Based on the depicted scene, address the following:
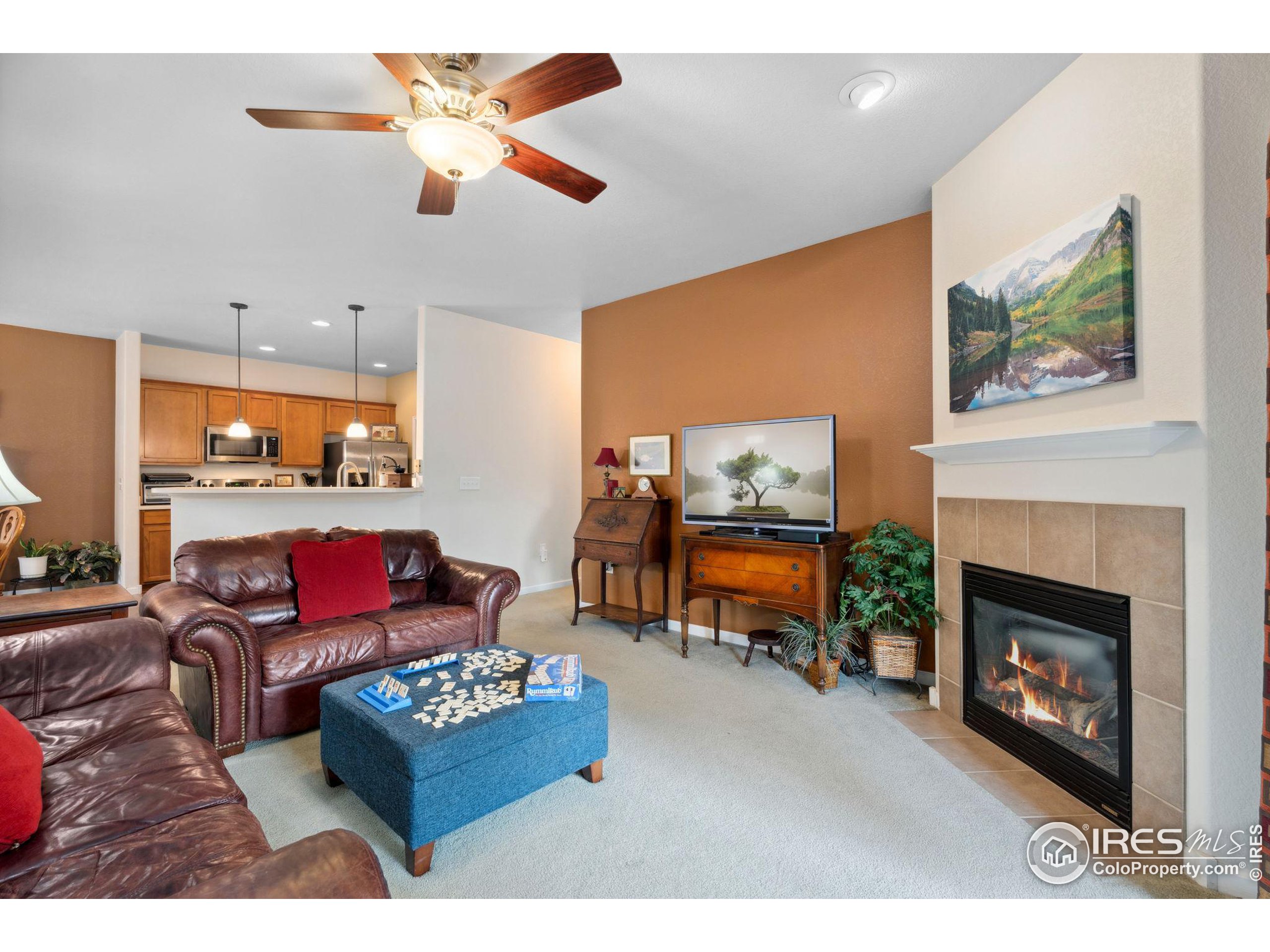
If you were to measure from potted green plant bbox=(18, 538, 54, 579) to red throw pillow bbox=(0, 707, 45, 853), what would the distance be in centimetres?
520

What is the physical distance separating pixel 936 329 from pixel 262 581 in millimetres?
3655

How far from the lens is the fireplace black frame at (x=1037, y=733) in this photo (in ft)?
5.81

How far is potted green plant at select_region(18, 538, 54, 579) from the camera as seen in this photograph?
476 centimetres

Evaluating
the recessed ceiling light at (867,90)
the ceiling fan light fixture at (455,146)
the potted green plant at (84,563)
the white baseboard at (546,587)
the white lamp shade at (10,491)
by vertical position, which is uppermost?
the recessed ceiling light at (867,90)

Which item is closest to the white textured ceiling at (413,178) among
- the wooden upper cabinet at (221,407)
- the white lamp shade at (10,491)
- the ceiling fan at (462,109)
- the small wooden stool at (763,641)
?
the ceiling fan at (462,109)

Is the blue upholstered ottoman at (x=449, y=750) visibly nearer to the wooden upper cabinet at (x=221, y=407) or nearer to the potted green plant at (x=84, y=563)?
the potted green plant at (x=84, y=563)

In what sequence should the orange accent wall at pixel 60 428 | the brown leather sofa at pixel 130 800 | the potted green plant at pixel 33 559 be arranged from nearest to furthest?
the brown leather sofa at pixel 130 800, the potted green plant at pixel 33 559, the orange accent wall at pixel 60 428

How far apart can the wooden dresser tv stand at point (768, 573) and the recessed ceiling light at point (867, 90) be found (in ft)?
6.67

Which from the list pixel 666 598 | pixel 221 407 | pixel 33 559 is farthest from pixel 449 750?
pixel 221 407

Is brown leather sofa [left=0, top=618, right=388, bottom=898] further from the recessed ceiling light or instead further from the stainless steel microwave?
the stainless steel microwave

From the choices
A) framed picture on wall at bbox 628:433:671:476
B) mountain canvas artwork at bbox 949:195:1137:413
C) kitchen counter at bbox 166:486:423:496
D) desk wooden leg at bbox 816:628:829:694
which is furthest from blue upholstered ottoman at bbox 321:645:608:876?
kitchen counter at bbox 166:486:423:496

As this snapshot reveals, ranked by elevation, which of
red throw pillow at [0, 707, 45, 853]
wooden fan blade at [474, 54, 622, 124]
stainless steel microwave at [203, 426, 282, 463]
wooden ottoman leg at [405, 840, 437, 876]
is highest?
wooden fan blade at [474, 54, 622, 124]

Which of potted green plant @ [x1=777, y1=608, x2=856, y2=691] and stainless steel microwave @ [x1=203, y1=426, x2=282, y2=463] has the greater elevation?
stainless steel microwave @ [x1=203, y1=426, x2=282, y2=463]

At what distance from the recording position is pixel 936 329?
2799 mm
